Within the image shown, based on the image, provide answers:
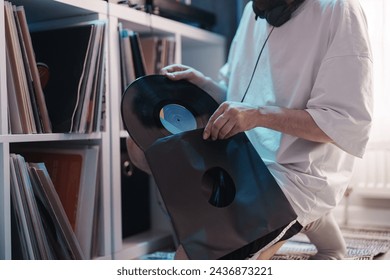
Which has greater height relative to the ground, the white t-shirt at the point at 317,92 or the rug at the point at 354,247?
the white t-shirt at the point at 317,92

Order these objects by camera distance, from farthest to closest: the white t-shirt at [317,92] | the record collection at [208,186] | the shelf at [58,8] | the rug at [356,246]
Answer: the rug at [356,246], the shelf at [58,8], the white t-shirt at [317,92], the record collection at [208,186]

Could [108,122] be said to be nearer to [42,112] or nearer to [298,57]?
[42,112]

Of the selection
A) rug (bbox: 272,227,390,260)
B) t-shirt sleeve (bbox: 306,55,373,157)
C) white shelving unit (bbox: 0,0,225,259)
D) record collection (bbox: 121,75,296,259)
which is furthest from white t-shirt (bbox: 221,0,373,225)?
white shelving unit (bbox: 0,0,225,259)

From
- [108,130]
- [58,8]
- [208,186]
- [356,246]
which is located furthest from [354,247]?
[58,8]

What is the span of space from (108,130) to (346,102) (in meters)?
0.65

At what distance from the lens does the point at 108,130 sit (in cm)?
125

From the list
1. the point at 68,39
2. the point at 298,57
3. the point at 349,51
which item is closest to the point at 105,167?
the point at 68,39

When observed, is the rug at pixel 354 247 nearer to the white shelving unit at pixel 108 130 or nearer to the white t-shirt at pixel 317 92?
the white shelving unit at pixel 108 130

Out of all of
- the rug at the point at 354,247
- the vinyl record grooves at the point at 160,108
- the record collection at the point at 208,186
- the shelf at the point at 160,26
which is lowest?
the rug at the point at 354,247

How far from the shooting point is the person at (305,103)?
95 cm

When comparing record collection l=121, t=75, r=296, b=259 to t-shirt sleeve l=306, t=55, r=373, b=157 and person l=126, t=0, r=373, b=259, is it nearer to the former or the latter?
person l=126, t=0, r=373, b=259

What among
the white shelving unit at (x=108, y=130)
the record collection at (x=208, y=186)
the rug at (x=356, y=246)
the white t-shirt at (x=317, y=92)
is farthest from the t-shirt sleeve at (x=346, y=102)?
the white shelving unit at (x=108, y=130)

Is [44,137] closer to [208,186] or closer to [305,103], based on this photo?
[208,186]
